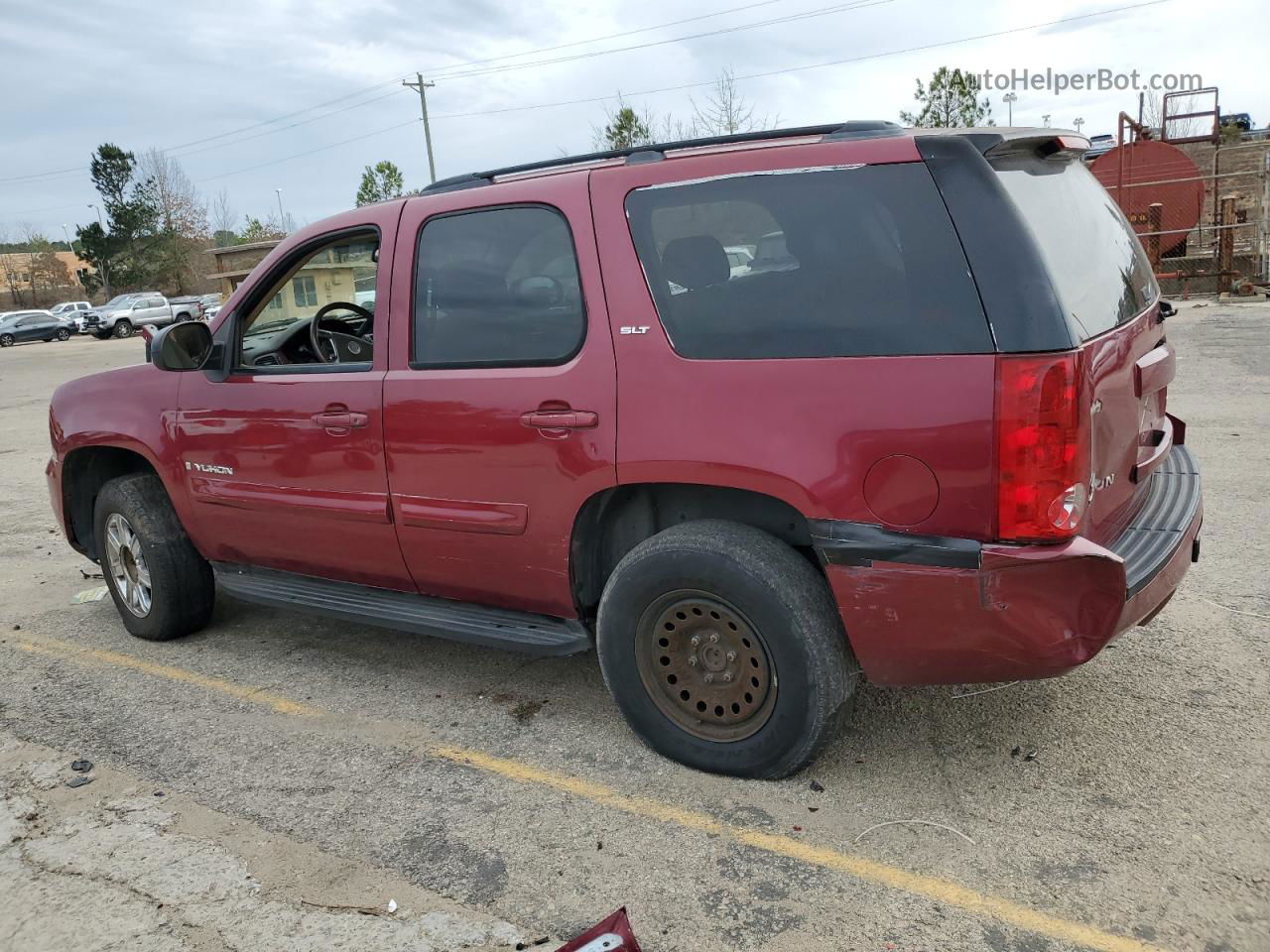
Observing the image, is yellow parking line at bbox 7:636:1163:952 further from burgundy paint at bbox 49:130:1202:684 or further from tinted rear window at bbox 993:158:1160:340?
tinted rear window at bbox 993:158:1160:340

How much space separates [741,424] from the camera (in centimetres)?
→ 290

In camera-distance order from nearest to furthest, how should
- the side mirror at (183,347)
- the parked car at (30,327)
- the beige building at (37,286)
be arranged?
the side mirror at (183,347) < the parked car at (30,327) < the beige building at (37,286)

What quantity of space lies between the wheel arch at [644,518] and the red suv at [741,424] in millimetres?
12

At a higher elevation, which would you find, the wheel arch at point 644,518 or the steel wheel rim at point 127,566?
the wheel arch at point 644,518

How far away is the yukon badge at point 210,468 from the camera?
14.0 ft

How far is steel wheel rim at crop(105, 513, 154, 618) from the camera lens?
4.77m

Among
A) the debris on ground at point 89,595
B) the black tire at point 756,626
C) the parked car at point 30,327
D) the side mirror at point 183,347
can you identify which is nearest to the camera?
the black tire at point 756,626

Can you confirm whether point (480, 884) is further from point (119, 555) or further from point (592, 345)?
point (119, 555)

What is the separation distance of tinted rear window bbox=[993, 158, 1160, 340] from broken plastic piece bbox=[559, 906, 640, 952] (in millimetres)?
1863

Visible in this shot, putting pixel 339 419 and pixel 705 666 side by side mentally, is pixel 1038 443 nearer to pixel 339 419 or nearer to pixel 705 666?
pixel 705 666

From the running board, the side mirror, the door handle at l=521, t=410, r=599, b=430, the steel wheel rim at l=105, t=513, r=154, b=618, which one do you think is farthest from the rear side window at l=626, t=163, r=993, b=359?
the steel wheel rim at l=105, t=513, r=154, b=618

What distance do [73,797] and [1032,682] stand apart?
336cm

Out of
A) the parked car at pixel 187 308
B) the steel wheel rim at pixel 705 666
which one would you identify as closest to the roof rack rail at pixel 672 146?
A: the steel wheel rim at pixel 705 666

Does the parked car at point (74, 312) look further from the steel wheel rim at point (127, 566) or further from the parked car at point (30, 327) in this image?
the steel wheel rim at point (127, 566)
